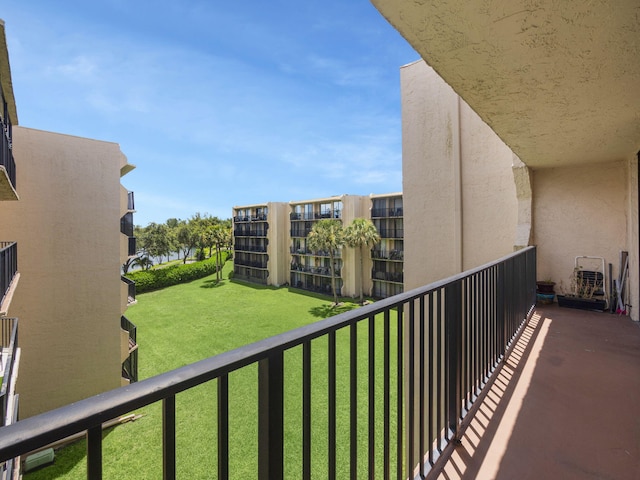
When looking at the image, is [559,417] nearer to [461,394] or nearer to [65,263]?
[461,394]

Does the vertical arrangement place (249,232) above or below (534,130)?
below

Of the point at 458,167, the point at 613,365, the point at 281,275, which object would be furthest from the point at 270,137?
the point at 613,365

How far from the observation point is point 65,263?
9.15m

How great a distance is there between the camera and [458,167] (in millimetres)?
6570

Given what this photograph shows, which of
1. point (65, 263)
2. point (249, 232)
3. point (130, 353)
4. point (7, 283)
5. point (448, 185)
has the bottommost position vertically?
point (130, 353)

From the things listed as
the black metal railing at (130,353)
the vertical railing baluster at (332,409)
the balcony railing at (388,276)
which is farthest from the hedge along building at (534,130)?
the balcony railing at (388,276)

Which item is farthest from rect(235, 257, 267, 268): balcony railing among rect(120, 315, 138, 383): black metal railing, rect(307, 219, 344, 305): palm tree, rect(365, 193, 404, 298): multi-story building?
rect(120, 315, 138, 383): black metal railing

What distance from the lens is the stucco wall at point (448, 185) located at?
611 cm

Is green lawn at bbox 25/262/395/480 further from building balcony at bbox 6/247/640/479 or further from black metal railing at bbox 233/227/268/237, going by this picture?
black metal railing at bbox 233/227/268/237

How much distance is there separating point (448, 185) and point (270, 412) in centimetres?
673

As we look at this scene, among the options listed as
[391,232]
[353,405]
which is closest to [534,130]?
[353,405]

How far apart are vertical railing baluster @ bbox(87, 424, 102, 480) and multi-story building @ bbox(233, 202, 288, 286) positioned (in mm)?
29482

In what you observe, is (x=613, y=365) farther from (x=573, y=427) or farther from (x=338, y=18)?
(x=338, y=18)

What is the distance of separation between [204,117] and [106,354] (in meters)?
24.5
